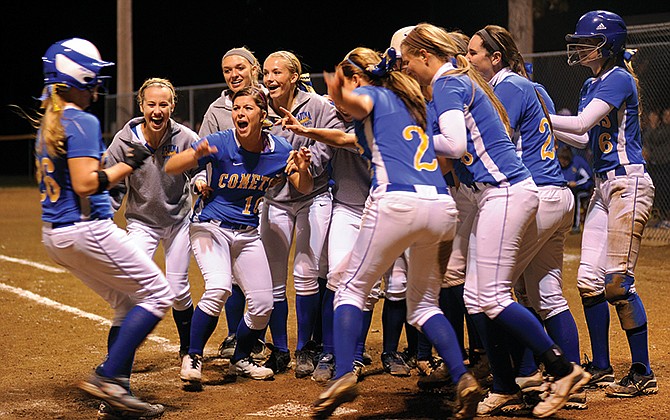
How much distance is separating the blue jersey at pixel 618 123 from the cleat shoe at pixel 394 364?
190 cm

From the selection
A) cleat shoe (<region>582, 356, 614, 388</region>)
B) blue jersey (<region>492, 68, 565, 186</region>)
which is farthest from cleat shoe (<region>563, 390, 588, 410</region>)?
blue jersey (<region>492, 68, 565, 186</region>)

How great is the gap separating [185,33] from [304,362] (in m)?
32.1

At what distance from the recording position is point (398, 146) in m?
4.96

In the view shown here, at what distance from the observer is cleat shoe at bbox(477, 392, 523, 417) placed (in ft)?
17.8

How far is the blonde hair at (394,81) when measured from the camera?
5.02 m

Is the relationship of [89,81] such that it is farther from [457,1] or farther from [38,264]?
[457,1]

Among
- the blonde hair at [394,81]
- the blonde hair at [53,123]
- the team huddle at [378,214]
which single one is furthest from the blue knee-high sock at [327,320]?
the blonde hair at [53,123]

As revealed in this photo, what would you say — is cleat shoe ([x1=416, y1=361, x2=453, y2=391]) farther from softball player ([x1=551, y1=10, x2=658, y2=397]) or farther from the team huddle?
softball player ([x1=551, y1=10, x2=658, y2=397])

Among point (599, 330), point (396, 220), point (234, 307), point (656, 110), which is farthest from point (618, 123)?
point (656, 110)

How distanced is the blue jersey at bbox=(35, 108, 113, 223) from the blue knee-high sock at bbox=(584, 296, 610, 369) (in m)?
3.17

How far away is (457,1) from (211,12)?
14.6 meters

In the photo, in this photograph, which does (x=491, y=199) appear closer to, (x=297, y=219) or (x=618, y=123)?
(x=618, y=123)

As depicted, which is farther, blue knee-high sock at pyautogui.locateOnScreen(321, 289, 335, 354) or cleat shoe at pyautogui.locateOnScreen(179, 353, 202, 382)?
blue knee-high sock at pyautogui.locateOnScreen(321, 289, 335, 354)

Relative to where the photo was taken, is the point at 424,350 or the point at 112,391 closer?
the point at 112,391
